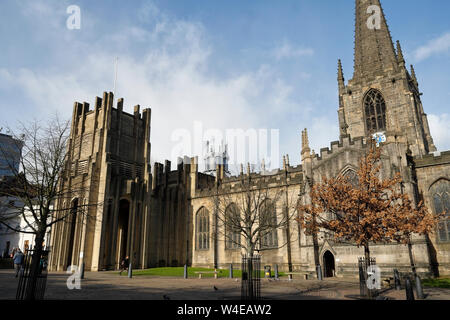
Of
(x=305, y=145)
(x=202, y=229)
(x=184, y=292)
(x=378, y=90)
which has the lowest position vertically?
(x=184, y=292)

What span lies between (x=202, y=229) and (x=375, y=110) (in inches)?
1089

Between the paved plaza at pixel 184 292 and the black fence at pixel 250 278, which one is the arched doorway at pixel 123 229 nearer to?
the paved plaza at pixel 184 292

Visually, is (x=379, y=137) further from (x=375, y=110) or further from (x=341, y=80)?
(x=341, y=80)

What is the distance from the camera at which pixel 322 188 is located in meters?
17.1

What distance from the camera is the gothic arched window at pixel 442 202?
27812mm

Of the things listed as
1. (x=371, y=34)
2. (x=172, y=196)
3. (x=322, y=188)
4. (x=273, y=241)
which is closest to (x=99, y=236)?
(x=172, y=196)

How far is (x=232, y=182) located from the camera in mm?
45344

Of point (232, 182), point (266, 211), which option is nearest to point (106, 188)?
point (266, 211)

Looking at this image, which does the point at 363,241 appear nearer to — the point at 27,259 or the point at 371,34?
the point at 27,259

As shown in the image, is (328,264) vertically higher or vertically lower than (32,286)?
lower

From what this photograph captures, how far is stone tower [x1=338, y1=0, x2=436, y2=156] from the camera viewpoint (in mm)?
39562

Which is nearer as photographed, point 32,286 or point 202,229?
point 32,286

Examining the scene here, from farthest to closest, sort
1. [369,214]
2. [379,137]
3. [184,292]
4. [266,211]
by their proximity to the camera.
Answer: [379,137], [266,211], [184,292], [369,214]

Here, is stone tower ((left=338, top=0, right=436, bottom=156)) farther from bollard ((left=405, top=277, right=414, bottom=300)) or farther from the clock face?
bollard ((left=405, top=277, right=414, bottom=300))
